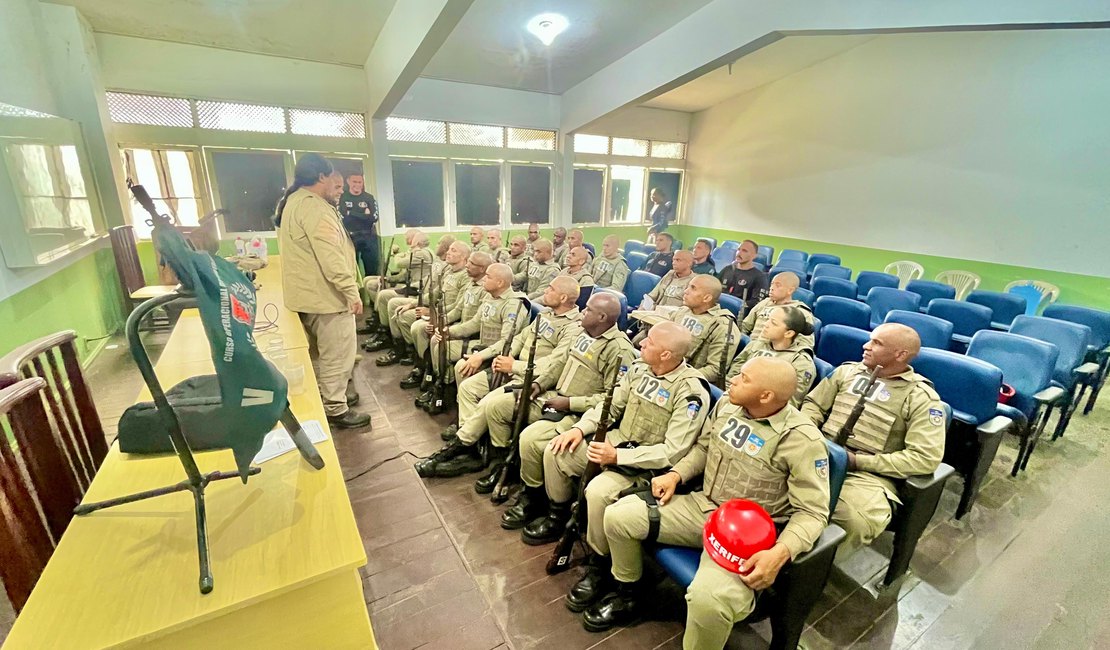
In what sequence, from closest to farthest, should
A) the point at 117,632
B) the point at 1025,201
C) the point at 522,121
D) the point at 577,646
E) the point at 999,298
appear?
the point at 117,632 < the point at 577,646 < the point at 999,298 < the point at 1025,201 < the point at 522,121

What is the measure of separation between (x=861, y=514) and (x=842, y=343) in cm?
145

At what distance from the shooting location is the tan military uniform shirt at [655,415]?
5.95 ft

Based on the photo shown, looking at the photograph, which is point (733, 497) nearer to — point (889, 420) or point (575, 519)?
point (575, 519)

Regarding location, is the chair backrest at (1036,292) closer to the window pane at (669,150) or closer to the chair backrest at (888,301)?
the chair backrest at (888,301)

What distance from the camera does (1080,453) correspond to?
2.99 m

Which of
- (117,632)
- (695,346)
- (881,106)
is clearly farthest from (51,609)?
(881,106)

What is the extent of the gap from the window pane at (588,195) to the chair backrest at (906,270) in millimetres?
4816

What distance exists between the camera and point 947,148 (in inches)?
218

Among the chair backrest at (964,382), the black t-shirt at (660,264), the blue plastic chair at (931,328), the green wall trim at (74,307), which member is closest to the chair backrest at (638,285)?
the black t-shirt at (660,264)

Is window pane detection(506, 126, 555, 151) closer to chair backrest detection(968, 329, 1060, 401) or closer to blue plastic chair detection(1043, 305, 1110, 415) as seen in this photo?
chair backrest detection(968, 329, 1060, 401)

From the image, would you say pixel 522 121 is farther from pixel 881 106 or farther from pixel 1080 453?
pixel 1080 453

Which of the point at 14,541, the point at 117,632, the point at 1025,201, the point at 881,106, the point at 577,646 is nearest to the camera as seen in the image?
the point at 117,632

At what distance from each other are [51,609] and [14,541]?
353 mm

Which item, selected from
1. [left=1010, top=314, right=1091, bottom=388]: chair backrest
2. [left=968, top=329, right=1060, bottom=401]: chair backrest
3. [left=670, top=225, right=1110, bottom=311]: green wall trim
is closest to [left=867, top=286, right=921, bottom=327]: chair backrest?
[left=1010, top=314, right=1091, bottom=388]: chair backrest
